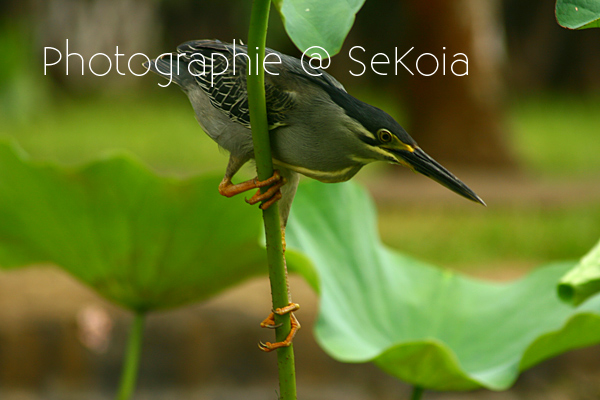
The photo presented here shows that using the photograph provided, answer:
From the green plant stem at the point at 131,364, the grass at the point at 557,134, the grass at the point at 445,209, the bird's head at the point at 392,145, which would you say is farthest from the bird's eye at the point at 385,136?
the grass at the point at 557,134

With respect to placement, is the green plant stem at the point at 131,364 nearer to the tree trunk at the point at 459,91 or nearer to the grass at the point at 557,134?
the tree trunk at the point at 459,91

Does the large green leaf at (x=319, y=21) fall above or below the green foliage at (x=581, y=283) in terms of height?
above

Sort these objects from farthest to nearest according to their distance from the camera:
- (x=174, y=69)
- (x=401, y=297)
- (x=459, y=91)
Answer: (x=459, y=91) < (x=401, y=297) < (x=174, y=69)

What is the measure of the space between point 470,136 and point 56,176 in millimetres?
4934

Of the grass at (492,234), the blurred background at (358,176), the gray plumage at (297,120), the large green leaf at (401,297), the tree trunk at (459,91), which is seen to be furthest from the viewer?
the tree trunk at (459,91)

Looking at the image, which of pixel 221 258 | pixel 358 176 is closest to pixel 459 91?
pixel 358 176

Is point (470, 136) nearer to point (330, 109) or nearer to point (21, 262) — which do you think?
point (21, 262)

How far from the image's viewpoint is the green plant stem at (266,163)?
691 mm

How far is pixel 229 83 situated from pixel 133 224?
0.79 meters

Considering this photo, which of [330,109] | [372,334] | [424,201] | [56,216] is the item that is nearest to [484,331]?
[372,334]

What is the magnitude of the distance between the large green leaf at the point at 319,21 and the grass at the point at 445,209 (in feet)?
0.89

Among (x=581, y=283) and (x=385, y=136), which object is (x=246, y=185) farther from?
(x=581, y=283)

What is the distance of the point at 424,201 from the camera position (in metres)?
5.18

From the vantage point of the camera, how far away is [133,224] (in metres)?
1.54
